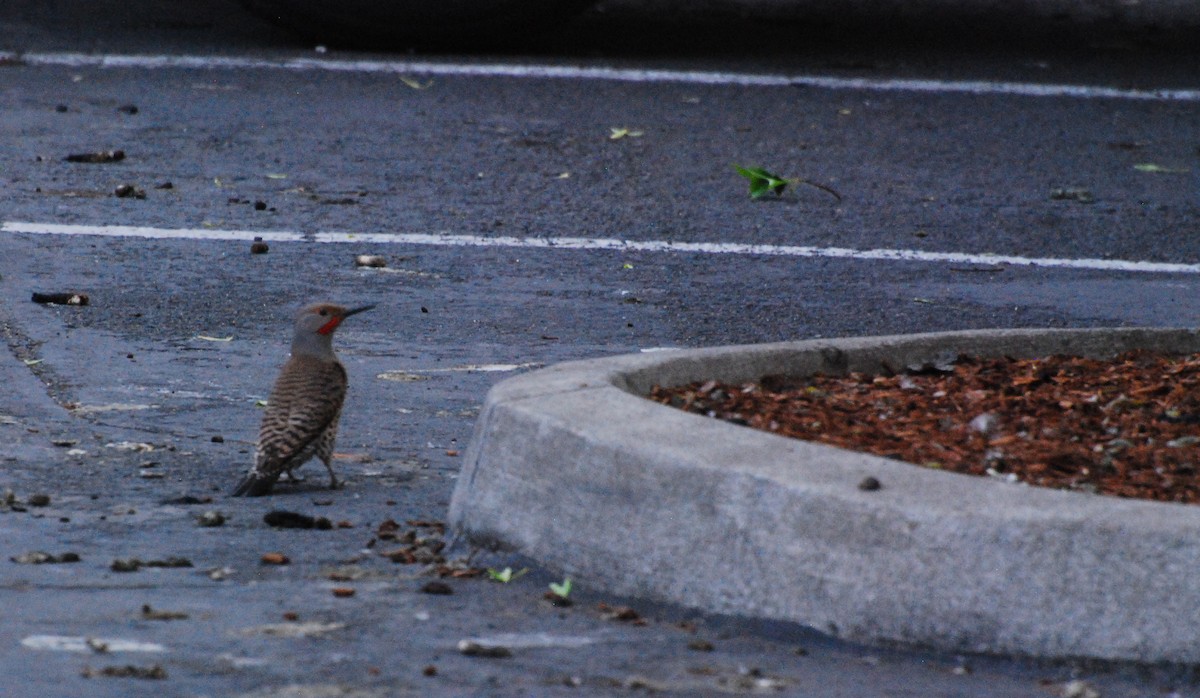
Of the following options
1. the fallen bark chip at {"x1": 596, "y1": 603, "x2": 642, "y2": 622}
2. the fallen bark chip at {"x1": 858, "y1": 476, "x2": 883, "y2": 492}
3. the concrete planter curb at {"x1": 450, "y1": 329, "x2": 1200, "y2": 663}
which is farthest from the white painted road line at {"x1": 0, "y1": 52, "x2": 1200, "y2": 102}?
the fallen bark chip at {"x1": 858, "y1": 476, "x2": 883, "y2": 492}

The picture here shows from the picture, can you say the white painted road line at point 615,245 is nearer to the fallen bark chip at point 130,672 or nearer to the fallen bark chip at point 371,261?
the fallen bark chip at point 371,261

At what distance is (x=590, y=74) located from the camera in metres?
11.5

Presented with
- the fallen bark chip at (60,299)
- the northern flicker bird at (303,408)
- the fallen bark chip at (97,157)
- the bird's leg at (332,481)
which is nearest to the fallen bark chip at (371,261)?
the fallen bark chip at (60,299)

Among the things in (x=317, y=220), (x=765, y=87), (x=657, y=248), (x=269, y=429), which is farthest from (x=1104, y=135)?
(x=269, y=429)

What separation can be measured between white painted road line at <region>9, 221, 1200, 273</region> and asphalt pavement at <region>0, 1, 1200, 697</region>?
0.08 ft

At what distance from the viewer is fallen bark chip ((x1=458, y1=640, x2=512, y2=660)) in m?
3.36

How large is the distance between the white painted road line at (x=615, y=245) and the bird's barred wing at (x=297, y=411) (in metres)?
2.91

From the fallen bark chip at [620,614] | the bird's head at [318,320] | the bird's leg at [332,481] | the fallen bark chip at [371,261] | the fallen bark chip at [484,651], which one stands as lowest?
the bird's leg at [332,481]

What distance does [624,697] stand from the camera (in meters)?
3.16

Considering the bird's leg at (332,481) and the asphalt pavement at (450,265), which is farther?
the bird's leg at (332,481)

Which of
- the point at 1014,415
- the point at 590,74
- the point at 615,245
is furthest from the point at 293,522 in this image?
the point at 590,74

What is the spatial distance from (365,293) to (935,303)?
2.02 m

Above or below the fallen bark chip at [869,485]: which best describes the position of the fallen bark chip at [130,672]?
below

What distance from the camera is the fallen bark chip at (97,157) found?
29.0ft
